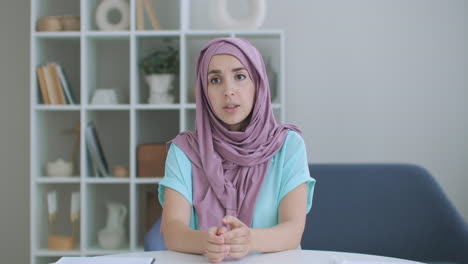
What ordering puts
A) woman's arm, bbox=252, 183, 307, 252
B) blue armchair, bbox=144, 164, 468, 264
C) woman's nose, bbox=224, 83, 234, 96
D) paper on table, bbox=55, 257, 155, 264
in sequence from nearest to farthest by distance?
paper on table, bbox=55, 257, 155, 264
woman's arm, bbox=252, 183, 307, 252
woman's nose, bbox=224, 83, 234, 96
blue armchair, bbox=144, 164, 468, 264

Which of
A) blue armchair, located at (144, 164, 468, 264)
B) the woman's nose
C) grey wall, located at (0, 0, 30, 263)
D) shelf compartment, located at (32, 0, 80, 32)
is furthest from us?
grey wall, located at (0, 0, 30, 263)

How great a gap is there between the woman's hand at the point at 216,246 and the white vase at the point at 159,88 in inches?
65.6

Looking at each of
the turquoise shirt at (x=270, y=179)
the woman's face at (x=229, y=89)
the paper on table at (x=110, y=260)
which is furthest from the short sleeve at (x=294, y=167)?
the paper on table at (x=110, y=260)

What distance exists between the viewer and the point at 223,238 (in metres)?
1.21

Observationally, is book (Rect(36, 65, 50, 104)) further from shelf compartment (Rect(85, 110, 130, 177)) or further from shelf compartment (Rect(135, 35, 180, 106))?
shelf compartment (Rect(135, 35, 180, 106))

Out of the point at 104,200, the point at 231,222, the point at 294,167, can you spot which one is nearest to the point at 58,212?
the point at 104,200

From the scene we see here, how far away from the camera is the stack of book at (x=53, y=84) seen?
281 cm

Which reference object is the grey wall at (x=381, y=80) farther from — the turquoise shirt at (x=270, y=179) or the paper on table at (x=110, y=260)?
the paper on table at (x=110, y=260)

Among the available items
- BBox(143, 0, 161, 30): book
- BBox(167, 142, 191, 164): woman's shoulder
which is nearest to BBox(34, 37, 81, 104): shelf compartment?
BBox(143, 0, 161, 30): book

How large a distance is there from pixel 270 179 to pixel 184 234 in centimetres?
33

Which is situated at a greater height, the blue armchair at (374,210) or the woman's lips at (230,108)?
the woman's lips at (230,108)

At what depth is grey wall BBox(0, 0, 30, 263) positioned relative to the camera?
312 centimetres

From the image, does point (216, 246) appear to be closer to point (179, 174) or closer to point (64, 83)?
point (179, 174)

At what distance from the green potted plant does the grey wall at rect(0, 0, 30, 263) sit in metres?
0.79
